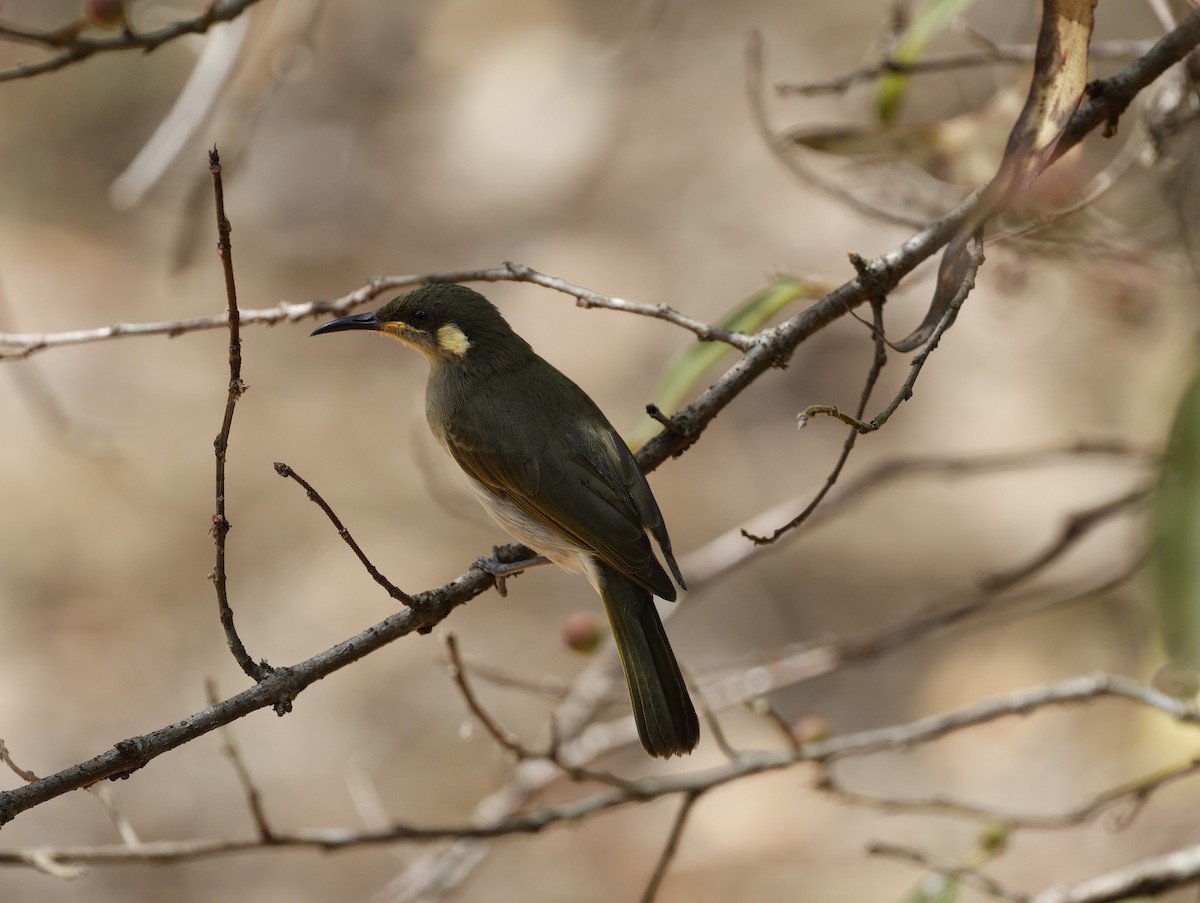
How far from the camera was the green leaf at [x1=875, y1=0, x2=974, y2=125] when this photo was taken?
11.8ft

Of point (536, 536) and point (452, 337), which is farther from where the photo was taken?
point (452, 337)

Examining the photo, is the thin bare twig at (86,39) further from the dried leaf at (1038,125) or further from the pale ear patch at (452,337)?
the dried leaf at (1038,125)

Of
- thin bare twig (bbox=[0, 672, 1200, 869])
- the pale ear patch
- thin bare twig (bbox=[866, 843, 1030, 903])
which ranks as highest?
the pale ear patch

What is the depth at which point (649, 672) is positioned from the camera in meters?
3.16

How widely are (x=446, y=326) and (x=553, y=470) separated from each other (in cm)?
73

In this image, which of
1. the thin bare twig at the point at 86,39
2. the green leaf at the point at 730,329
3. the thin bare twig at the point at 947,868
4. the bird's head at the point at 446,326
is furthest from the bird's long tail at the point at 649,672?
the thin bare twig at the point at 86,39

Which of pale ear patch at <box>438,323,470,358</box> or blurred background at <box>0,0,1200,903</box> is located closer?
pale ear patch at <box>438,323,470,358</box>

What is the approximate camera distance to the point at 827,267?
7211mm

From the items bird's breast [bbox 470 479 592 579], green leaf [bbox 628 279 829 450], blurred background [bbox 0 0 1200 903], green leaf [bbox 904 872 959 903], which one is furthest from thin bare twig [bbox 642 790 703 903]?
blurred background [bbox 0 0 1200 903]

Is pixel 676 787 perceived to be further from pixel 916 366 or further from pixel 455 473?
pixel 455 473

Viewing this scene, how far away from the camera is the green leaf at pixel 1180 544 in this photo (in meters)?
1.90

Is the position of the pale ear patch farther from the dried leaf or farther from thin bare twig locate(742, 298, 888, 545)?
the dried leaf

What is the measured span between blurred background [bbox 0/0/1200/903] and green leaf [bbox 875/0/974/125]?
41 cm

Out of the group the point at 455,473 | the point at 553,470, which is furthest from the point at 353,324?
the point at 455,473
